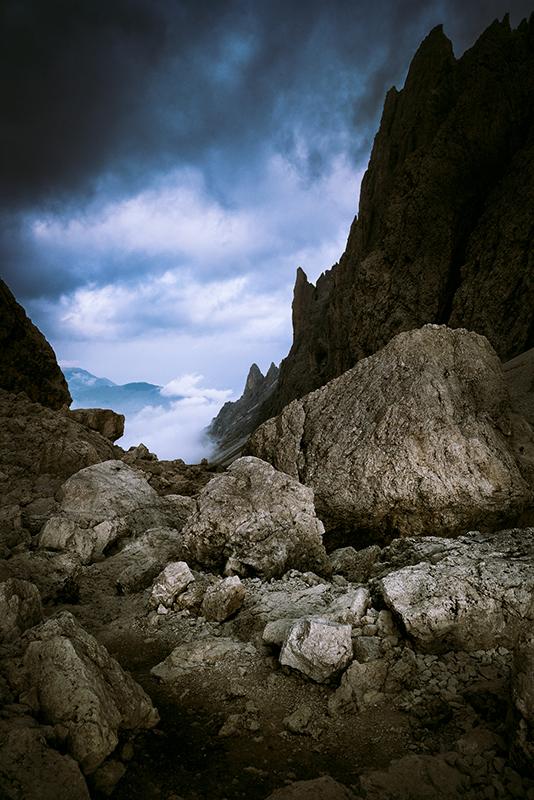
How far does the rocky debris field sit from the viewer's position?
11.4 ft

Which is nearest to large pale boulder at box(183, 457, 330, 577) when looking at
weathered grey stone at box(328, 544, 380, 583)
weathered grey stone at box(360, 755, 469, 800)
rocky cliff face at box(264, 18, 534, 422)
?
weathered grey stone at box(328, 544, 380, 583)

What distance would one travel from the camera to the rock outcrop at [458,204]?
3192 cm

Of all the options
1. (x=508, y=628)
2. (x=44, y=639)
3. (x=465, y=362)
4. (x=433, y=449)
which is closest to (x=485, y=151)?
(x=465, y=362)

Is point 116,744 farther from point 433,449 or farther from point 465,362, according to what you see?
point 465,362

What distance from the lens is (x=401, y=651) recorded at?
16.4ft

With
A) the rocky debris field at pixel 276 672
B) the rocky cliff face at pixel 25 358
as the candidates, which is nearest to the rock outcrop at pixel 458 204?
the rocky debris field at pixel 276 672

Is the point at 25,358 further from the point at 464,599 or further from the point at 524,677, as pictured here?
the point at 524,677

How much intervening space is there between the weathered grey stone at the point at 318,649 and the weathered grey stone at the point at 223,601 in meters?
1.69

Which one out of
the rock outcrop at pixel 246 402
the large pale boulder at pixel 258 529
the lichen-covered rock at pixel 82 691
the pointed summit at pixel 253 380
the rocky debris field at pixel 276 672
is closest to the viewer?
the rocky debris field at pixel 276 672

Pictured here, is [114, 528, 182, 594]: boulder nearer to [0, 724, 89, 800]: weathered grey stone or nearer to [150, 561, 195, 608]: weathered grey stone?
[150, 561, 195, 608]: weathered grey stone

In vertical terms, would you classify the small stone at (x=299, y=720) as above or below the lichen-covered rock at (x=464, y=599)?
below

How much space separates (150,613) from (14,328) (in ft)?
63.9

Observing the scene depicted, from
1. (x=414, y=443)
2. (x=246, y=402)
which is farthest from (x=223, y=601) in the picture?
(x=246, y=402)

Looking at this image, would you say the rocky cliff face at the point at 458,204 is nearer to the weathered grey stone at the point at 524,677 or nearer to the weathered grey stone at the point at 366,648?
the weathered grey stone at the point at 366,648
